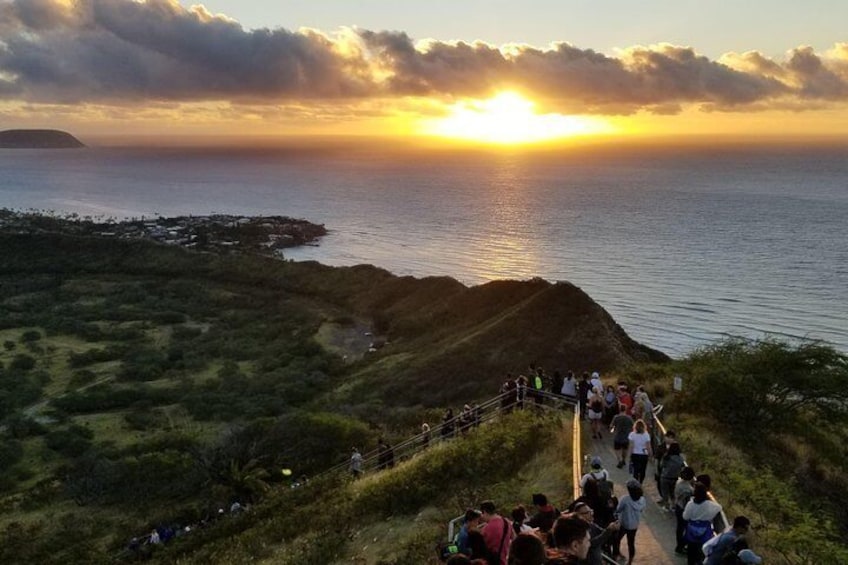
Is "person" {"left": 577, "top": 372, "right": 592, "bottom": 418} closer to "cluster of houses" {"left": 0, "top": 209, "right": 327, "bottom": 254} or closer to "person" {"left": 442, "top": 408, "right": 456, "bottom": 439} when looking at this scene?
"person" {"left": 442, "top": 408, "right": 456, "bottom": 439}

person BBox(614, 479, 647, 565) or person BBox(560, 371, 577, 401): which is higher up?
person BBox(614, 479, 647, 565)

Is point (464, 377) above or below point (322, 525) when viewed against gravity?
below

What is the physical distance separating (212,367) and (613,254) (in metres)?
65.0

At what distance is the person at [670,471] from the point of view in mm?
12641

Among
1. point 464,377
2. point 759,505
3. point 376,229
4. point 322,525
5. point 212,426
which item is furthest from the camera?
point 376,229

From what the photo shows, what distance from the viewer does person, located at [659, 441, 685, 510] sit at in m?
12.6

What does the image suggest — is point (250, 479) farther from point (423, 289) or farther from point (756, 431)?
point (423, 289)

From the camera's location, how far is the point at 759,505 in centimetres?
1298

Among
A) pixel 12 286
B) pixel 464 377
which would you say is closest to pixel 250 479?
pixel 464 377

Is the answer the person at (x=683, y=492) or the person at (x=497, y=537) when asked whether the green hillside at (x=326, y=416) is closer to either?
the person at (x=683, y=492)

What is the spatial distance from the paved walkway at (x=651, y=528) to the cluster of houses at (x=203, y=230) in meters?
84.0

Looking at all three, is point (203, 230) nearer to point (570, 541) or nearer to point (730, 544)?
point (730, 544)

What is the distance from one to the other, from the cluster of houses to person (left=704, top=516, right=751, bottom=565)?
3541 inches

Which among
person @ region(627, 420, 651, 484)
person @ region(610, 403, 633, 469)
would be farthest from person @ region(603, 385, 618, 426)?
person @ region(627, 420, 651, 484)
